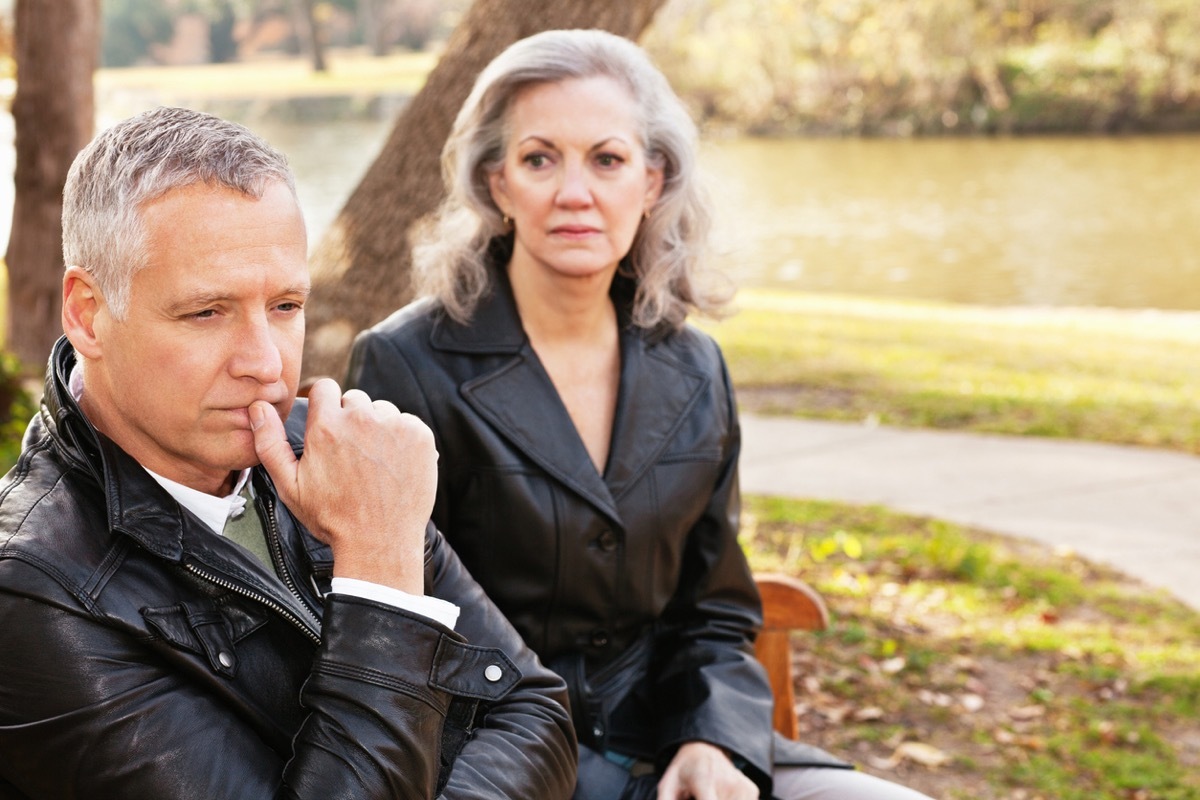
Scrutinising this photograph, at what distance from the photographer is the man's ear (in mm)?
1705

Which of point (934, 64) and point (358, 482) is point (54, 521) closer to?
point (358, 482)

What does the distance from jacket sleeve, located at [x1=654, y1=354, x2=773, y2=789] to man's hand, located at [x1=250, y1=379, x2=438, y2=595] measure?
1.08m

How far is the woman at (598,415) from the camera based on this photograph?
2.72m

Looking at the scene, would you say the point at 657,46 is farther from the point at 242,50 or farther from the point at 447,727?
the point at 447,727

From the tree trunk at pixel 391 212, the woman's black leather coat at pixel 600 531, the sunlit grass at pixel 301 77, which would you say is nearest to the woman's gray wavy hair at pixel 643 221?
the woman's black leather coat at pixel 600 531

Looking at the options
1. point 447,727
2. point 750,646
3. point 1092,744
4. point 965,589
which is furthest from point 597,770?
point 965,589

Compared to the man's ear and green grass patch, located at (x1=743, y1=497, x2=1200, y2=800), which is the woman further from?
green grass patch, located at (x1=743, y1=497, x2=1200, y2=800)

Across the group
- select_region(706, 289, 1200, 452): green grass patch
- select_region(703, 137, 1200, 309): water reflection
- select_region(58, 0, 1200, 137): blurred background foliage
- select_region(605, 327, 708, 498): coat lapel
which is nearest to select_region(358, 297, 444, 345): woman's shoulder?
select_region(605, 327, 708, 498): coat lapel

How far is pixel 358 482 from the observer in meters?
1.78

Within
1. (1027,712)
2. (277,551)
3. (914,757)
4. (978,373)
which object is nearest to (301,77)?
(978,373)

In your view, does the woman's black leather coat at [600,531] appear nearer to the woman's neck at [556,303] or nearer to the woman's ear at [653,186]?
the woman's neck at [556,303]

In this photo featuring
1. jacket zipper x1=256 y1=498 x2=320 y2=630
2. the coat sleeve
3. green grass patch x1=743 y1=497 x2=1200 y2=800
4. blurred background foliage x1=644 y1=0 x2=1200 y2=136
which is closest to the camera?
the coat sleeve

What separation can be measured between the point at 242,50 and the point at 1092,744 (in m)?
75.3

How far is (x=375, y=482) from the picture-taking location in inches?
70.3
